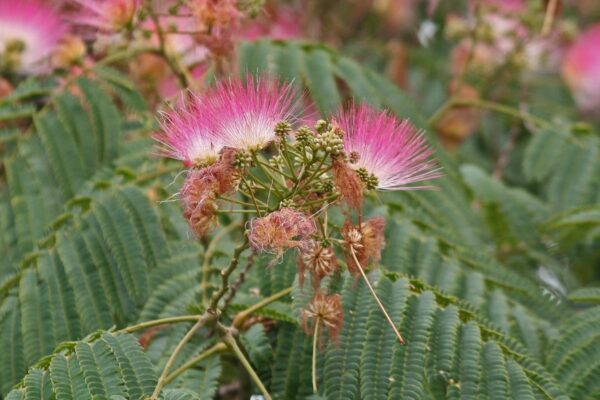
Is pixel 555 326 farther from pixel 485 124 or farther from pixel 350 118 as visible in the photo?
pixel 485 124

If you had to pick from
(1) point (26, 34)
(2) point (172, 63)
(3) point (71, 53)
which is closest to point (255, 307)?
(2) point (172, 63)

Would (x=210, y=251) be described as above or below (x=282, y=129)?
below

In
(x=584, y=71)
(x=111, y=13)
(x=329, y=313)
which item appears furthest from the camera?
(x=584, y=71)

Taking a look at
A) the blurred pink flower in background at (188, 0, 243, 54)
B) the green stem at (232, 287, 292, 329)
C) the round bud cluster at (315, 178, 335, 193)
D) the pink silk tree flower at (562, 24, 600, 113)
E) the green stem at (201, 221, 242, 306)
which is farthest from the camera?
the pink silk tree flower at (562, 24, 600, 113)

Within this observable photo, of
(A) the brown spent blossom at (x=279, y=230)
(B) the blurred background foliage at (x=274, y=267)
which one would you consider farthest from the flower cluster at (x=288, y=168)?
(B) the blurred background foliage at (x=274, y=267)

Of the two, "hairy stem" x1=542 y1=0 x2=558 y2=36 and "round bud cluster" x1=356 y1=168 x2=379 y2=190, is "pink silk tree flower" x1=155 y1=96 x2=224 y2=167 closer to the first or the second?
"round bud cluster" x1=356 y1=168 x2=379 y2=190

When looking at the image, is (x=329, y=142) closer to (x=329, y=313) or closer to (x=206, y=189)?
(x=206, y=189)

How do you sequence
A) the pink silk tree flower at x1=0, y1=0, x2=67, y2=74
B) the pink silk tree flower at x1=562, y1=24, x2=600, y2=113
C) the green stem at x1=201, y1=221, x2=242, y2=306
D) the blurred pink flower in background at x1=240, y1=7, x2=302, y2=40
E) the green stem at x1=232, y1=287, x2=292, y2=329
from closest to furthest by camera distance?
the green stem at x1=232, y1=287, x2=292, y2=329 → the green stem at x1=201, y1=221, x2=242, y2=306 → the pink silk tree flower at x1=0, y1=0, x2=67, y2=74 → the blurred pink flower in background at x1=240, y1=7, x2=302, y2=40 → the pink silk tree flower at x1=562, y1=24, x2=600, y2=113

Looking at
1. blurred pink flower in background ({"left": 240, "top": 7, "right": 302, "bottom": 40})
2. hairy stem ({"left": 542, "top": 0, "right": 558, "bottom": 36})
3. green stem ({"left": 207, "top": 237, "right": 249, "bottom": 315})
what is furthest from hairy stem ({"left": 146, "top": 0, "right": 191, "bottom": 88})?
hairy stem ({"left": 542, "top": 0, "right": 558, "bottom": 36})
